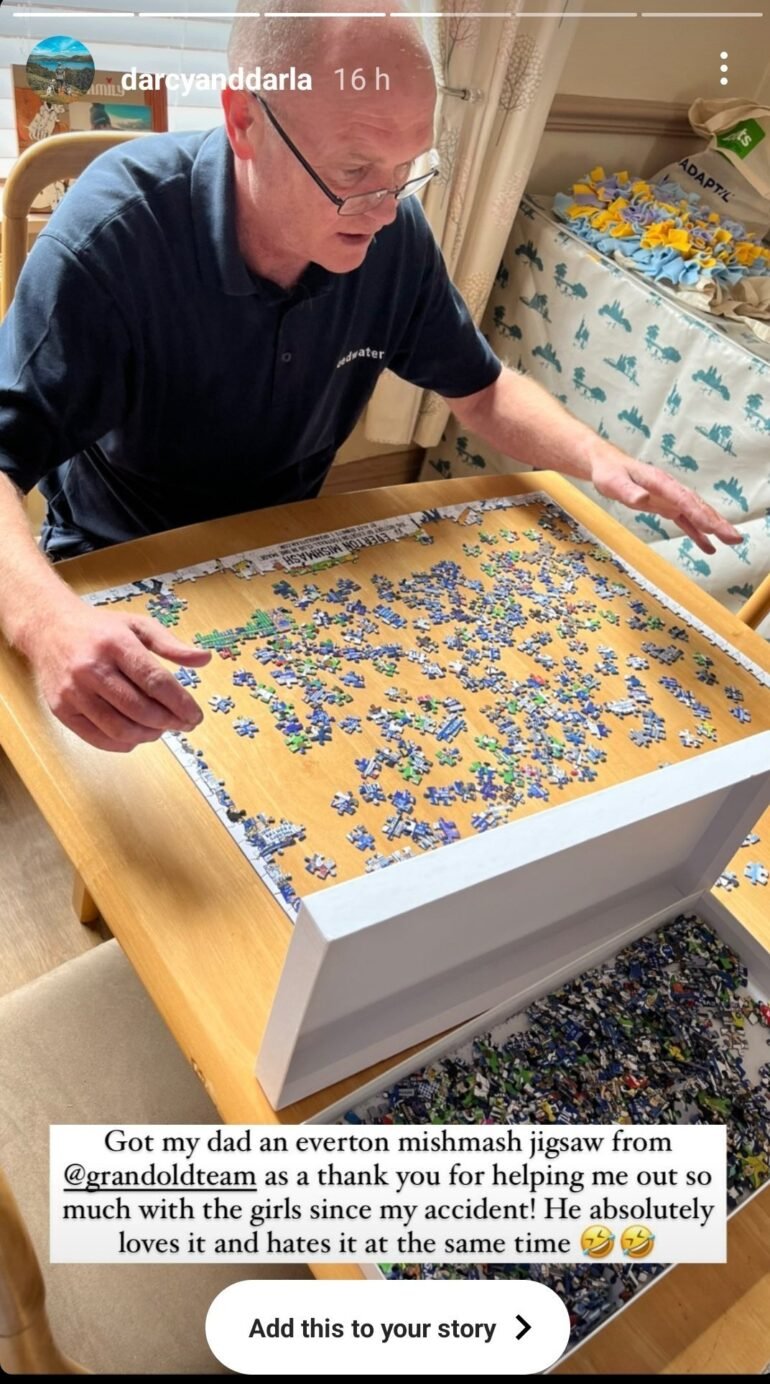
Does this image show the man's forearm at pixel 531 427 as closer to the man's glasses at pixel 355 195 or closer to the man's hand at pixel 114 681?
the man's glasses at pixel 355 195

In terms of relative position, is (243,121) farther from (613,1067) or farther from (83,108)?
(613,1067)

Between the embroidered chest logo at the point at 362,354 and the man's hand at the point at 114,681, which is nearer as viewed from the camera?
the man's hand at the point at 114,681

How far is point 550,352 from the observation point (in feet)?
9.48

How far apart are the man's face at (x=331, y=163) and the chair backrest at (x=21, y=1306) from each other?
1.23 m

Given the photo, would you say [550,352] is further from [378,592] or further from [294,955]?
[294,955]

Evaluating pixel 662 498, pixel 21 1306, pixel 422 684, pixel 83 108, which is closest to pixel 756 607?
pixel 662 498

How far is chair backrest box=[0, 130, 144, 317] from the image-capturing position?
1.53 m

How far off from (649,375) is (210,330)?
5.27ft

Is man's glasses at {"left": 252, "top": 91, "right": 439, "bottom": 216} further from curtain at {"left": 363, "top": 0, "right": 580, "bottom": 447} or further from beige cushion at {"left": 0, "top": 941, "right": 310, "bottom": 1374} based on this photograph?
curtain at {"left": 363, "top": 0, "right": 580, "bottom": 447}

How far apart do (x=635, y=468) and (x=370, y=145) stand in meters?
0.67

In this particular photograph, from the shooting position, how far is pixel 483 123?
95.9 inches

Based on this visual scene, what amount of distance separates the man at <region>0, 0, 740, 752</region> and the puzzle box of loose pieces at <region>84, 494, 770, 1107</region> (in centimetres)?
15

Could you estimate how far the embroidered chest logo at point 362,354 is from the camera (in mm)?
1606

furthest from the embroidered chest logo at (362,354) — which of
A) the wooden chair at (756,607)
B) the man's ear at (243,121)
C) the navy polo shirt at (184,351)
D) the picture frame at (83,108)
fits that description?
the picture frame at (83,108)
